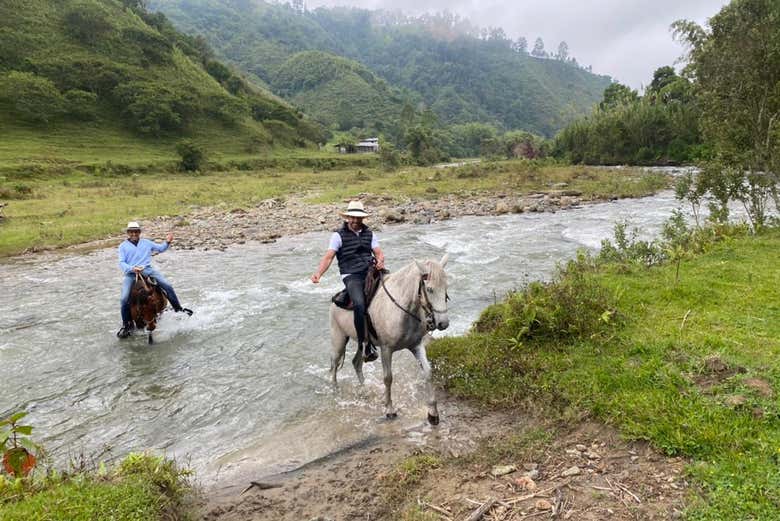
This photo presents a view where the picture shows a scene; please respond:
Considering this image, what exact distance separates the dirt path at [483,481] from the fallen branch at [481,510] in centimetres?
3

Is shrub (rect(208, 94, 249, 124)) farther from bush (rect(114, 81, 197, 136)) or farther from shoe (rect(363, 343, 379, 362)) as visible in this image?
shoe (rect(363, 343, 379, 362))

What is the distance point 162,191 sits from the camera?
129ft

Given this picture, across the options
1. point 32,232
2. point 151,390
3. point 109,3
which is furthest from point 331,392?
point 109,3

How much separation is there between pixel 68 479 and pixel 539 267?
1460cm

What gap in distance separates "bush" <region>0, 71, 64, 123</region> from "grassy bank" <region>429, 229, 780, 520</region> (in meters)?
81.0

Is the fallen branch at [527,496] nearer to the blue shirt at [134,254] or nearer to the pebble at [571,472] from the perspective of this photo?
the pebble at [571,472]

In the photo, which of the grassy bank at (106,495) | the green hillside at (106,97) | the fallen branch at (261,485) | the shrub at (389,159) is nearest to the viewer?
the grassy bank at (106,495)

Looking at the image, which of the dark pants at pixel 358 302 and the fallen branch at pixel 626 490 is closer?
the fallen branch at pixel 626 490

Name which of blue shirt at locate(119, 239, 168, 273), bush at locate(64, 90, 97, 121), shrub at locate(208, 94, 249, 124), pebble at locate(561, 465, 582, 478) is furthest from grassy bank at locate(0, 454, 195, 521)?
shrub at locate(208, 94, 249, 124)

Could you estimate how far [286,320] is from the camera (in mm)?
12227

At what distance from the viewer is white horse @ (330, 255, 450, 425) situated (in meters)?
6.25

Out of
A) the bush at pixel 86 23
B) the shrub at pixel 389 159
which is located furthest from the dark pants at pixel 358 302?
the bush at pixel 86 23

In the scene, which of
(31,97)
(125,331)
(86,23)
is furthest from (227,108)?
(125,331)

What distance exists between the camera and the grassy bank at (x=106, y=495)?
13.6 feet
